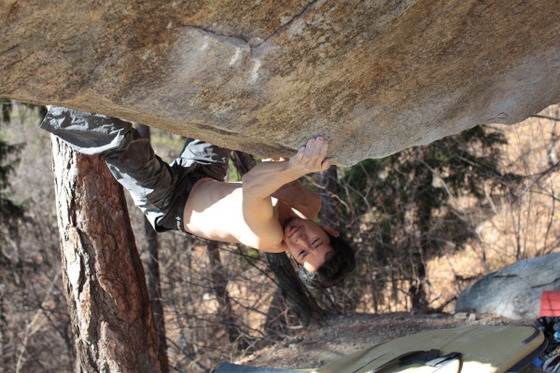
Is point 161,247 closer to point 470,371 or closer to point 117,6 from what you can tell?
point 470,371

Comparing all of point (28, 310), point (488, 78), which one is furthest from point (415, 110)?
point (28, 310)

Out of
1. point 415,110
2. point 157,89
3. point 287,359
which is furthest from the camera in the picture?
point 287,359

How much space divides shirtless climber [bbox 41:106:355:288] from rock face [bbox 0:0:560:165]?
0.68 feet

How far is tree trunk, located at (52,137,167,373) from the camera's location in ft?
14.6

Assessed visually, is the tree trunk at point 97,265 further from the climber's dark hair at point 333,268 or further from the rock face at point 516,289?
the rock face at point 516,289

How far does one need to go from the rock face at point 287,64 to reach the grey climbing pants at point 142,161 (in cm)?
58

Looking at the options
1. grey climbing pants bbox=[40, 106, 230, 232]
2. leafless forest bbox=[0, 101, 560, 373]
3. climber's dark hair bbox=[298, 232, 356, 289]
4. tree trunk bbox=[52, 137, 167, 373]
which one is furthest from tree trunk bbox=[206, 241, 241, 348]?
climber's dark hair bbox=[298, 232, 356, 289]

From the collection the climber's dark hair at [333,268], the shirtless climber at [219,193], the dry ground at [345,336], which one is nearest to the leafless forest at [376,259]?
the dry ground at [345,336]

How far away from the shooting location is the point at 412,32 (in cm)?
276

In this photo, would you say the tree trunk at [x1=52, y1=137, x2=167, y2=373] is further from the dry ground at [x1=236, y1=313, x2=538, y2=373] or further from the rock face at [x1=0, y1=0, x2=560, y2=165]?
the dry ground at [x1=236, y1=313, x2=538, y2=373]

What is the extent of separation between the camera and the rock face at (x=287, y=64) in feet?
7.43

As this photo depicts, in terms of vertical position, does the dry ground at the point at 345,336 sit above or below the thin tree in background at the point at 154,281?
below

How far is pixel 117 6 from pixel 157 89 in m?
0.36

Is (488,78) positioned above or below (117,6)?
below
